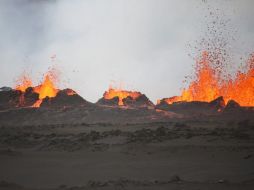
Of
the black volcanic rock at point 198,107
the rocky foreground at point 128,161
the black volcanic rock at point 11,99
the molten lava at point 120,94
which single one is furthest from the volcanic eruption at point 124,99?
the rocky foreground at point 128,161

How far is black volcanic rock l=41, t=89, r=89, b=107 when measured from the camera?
61.8 metres

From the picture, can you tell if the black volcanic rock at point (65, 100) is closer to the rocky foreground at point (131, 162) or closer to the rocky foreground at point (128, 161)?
the rocky foreground at point (128, 161)

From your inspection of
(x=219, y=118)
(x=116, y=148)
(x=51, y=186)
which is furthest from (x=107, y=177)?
(x=219, y=118)

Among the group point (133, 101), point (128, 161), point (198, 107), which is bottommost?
point (128, 161)

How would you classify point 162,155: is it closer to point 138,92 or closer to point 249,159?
point 249,159

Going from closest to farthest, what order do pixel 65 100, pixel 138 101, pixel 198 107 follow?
pixel 198 107 < pixel 65 100 < pixel 138 101

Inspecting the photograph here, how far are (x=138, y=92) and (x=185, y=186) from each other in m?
60.1

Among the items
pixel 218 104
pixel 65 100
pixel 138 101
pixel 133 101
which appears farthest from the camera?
pixel 138 101

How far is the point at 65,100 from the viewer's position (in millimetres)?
63844

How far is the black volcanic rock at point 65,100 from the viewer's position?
203ft

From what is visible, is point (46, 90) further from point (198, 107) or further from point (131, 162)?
point (131, 162)

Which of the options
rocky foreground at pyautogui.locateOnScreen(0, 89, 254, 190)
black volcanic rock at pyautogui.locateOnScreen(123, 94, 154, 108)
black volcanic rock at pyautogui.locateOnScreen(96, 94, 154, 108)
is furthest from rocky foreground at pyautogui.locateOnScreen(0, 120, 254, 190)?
black volcanic rock at pyautogui.locateOnScreen(96, 94, 154, 108)

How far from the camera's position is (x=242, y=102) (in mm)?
62531

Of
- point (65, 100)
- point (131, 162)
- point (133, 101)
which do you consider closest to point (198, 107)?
point (133, 101)
